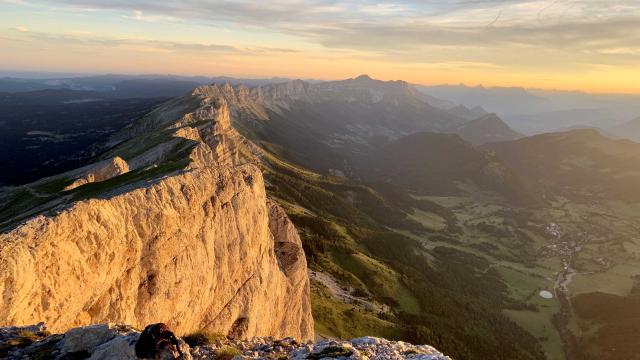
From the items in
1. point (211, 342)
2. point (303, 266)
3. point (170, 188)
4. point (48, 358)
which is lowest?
point (303, 266)

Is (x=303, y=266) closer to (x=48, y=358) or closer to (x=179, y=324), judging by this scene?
(x=179, y=324)

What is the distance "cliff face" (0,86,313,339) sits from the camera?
Answer: 1480 inches

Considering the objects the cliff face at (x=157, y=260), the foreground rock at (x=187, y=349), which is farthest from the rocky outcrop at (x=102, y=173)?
the foreground rock at (x=187, y=349)

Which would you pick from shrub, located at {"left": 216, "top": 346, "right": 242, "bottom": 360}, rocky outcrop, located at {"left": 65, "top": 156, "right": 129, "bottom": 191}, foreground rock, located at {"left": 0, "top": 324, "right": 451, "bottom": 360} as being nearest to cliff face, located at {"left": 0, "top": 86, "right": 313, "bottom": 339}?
foreground rock, located at {"left": 0, "top": 324, "right": 451, "bottom": 360}

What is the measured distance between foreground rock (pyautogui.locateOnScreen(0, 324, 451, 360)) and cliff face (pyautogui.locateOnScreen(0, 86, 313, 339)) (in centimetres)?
538

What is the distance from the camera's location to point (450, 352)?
647ft

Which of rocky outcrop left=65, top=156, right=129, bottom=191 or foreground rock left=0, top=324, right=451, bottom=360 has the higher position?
foreground rock left=0, top=324, right=451, bottom=360

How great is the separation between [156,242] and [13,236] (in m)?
17.8

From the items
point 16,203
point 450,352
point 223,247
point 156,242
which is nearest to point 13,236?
point 156,242

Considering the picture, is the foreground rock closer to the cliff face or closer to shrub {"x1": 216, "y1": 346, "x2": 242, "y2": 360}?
shrub {"x1": 216, "y1": 346, "x2": 242, "y2": 360}

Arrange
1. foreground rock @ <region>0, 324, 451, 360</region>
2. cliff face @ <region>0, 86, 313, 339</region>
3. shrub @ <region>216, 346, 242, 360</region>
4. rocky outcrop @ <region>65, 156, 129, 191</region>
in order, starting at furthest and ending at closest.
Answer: rocky outcrop @ <region>65, 156, 129, 191</region> < cliff face @ <region>0, 86, 313, 339</region> < shrub @ <region>216, 346, 242, 360</region> < foreground rock @ <region>0, 324, 451, 360</region>

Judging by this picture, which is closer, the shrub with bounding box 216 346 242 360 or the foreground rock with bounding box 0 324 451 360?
the foreground rock with bounding box 0 324 451 360

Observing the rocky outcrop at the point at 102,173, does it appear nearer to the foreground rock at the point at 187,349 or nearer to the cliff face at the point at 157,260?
the cliff face at the point at 157,260

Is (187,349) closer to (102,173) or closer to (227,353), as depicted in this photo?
(227,353)
